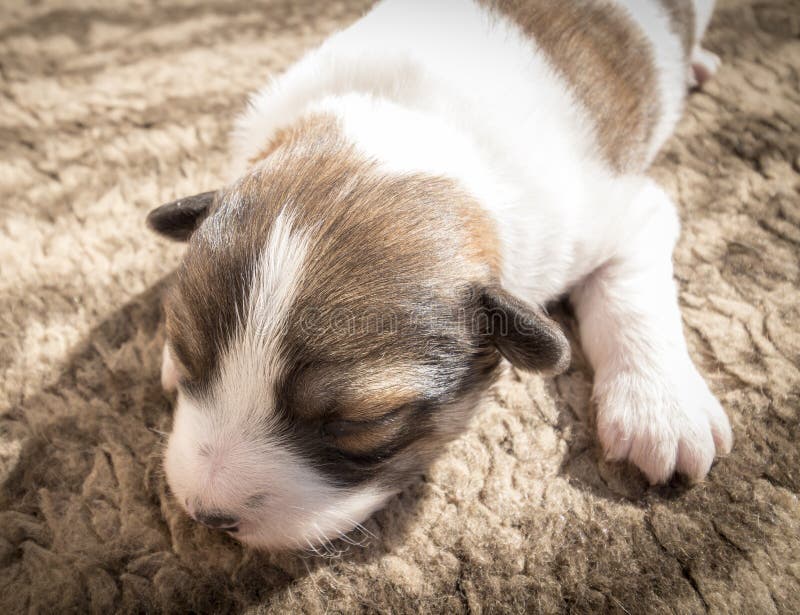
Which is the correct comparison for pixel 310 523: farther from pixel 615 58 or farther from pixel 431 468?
pixel 615 58

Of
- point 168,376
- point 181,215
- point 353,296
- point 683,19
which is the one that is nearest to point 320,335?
point 353,296

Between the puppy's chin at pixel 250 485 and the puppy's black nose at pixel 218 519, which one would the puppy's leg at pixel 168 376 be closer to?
the puppy's chin at pixel 250 485

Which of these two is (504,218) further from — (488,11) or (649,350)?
(488,11)

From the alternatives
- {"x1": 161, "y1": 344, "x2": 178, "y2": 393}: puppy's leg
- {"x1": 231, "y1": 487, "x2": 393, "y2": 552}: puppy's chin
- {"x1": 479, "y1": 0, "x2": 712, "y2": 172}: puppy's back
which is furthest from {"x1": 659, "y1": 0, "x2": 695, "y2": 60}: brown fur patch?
{"x1": 161, "y1": 344, "x2": 178, "y2": 393}: puppy's leg

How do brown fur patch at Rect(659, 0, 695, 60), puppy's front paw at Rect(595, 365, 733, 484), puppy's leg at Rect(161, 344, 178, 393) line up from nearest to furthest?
puppy's front paw at Rect(595, 365, 733, 484) < puppy's leg at Rect(161, 344, 178, 393) < brown fur patch at Rect(659, 0, 695, 60)

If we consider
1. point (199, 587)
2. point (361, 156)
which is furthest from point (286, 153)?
point (199, 587)

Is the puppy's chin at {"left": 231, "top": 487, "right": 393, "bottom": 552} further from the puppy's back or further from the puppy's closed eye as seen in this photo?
the puppy's back

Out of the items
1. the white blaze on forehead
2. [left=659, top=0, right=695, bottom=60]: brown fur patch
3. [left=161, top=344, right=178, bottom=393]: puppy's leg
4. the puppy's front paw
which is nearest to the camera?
the white blaze on forehead
